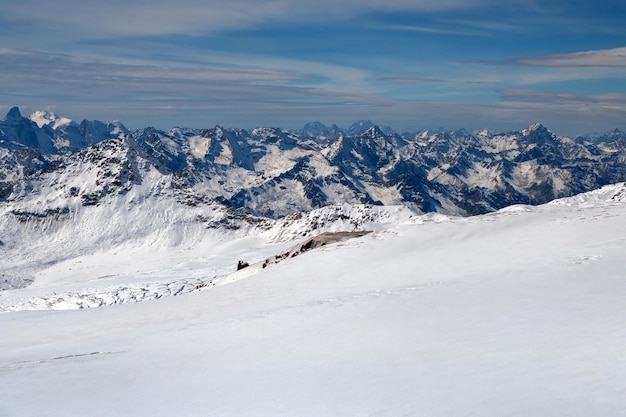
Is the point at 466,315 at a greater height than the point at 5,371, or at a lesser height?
greater

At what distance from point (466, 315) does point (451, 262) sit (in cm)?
1263

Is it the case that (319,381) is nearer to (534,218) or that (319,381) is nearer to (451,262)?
(451,262)

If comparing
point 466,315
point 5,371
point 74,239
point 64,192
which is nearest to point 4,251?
point 74,239

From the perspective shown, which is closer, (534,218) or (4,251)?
(534,218)

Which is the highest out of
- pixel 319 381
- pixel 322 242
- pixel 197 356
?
pixel 319 381

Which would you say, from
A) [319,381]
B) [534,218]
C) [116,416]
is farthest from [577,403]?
[534,218]

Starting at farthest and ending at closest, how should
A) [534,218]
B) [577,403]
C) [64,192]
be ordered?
[64,192]
[534,218]
[577,403]

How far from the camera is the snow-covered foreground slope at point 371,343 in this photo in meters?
14.7

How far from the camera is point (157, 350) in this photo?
2317cm

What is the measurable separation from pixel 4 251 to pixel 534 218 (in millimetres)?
167605

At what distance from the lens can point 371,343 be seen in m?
20.1

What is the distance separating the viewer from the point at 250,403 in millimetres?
15859

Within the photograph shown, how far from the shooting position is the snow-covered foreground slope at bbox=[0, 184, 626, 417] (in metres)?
14.7

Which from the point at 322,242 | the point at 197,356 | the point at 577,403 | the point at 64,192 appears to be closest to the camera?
the point at 577,403
